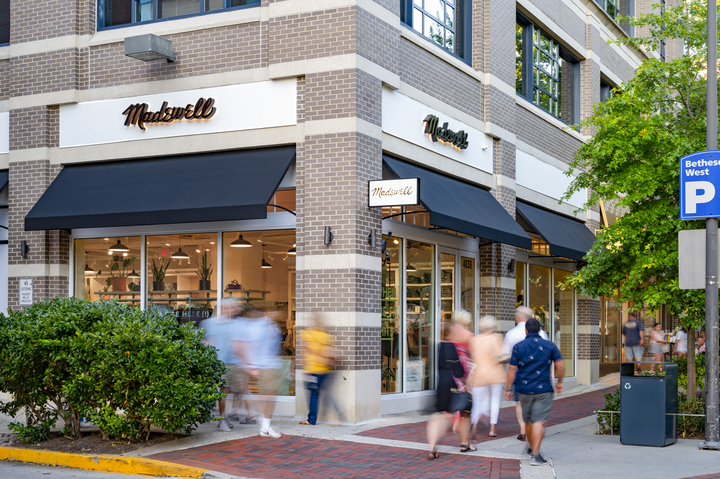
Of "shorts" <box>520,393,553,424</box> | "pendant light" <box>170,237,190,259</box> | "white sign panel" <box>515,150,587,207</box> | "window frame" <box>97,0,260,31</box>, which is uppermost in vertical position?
"window frame" <box>97,0,260,31</box>

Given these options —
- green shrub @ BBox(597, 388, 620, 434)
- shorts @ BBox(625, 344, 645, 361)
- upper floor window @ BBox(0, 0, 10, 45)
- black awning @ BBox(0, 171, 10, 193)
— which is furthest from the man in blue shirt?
shorts @ BBox(625, 344, 645, 361)

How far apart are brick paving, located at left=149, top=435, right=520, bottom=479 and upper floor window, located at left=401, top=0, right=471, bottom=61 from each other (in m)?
7.91

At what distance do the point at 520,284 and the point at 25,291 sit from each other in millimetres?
10813

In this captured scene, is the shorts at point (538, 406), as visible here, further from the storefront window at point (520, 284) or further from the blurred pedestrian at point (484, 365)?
the storefront window at point (520, 284)

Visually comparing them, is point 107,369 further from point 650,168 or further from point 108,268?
point 650,168

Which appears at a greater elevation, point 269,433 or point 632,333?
point 632,333

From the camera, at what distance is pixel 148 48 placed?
13.2 metres

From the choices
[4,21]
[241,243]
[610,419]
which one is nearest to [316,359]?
[241,243]

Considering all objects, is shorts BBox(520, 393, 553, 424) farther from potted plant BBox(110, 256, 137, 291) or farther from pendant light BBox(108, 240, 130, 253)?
pendant light BBox(108, 240, 130, 253)

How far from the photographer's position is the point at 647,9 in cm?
2688

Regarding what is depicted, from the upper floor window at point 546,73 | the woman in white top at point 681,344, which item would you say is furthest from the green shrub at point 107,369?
the woman in white top at point 681,344

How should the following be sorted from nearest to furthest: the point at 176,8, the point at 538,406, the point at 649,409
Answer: the point at 538,406
the point at 649,409
the point at 176,8

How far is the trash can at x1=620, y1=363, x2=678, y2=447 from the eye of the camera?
10.2 metres

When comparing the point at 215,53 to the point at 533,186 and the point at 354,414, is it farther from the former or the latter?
the point at 533,186
